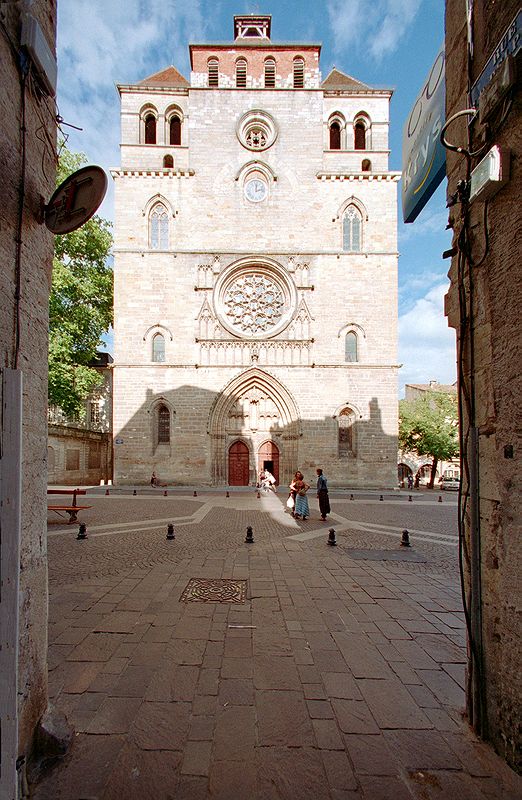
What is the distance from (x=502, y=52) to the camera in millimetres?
2625

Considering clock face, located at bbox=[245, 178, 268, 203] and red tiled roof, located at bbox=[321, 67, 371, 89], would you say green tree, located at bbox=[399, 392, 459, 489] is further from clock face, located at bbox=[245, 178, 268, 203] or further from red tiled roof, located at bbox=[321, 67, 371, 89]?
red tiled roof, located at bbox=[321, 67, 371, 89]

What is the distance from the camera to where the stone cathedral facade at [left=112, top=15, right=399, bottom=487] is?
21.5 meters

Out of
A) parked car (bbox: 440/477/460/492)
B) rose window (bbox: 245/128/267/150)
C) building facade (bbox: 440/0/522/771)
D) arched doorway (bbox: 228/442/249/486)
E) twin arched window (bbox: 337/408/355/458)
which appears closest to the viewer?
building facade (bbox: 440/0/522/771)

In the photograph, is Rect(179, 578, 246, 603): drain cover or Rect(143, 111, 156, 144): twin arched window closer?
Rect(179, 578, 246, 603): drain cover

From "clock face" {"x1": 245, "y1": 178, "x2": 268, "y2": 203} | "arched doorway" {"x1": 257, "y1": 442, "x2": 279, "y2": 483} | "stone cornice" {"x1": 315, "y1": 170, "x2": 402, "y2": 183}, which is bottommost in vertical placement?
"arched doorway" {"x1": 257, "y1": 442, "x2": 279, "y2": 483}

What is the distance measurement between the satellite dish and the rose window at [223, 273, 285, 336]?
20.0m

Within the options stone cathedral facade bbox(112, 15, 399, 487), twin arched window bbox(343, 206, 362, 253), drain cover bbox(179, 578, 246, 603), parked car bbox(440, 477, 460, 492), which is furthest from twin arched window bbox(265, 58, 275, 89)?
parked car bbox(440, 477, 460, 492)

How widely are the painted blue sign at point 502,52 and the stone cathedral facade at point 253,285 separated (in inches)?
739

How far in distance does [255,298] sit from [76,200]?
2064 centimetres

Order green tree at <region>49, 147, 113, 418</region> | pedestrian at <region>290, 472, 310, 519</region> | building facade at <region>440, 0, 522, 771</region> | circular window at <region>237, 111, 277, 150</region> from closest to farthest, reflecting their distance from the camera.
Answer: building facade at <region>440, 0, 522, 771</region>, pedestrian at <region>290, 472, 310, 519</region>, green tree at <region>49, 147, 113, 418</region>, circular window at <region>237, 111, 277, 150</region>

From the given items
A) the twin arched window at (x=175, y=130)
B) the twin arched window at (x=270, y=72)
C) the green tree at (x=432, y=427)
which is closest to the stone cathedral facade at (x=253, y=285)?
the twin arched window at (x=175, y=130)

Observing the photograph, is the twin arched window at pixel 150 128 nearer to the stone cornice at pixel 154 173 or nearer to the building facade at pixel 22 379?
the stone cornice at pixel 154 173

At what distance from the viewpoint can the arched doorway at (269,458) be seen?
22.4 m

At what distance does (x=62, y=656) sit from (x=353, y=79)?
3356 centimetres
